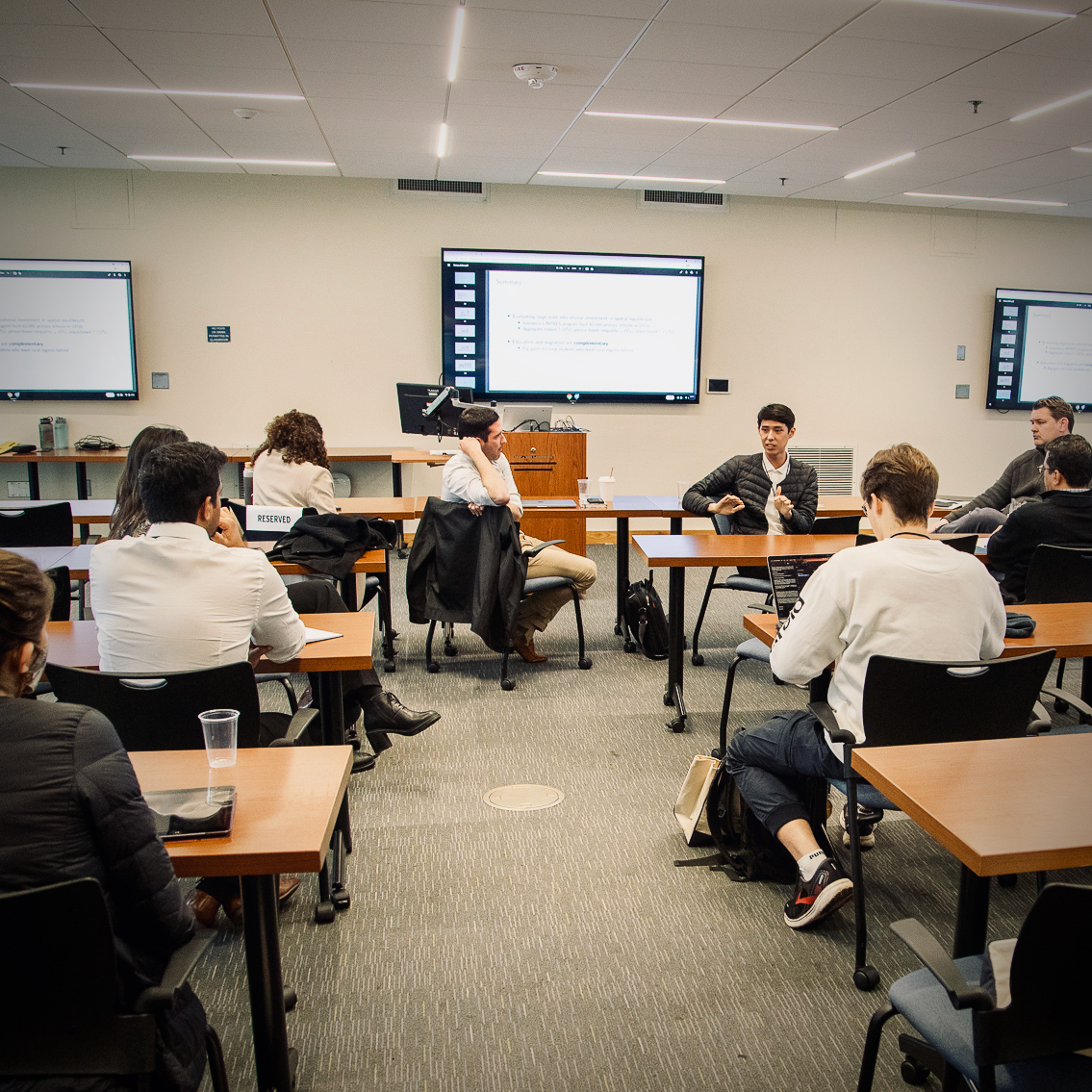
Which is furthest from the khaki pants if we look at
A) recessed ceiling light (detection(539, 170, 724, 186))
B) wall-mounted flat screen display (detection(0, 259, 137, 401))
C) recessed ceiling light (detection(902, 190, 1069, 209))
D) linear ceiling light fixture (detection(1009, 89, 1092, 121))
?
recessed ceiling light (detection(902, 190, 1069, 209))

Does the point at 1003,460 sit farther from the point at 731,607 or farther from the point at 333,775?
the point at 333,775

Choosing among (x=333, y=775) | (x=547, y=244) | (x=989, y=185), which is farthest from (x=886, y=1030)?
(x=989, y=185)

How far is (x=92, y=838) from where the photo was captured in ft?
3.39

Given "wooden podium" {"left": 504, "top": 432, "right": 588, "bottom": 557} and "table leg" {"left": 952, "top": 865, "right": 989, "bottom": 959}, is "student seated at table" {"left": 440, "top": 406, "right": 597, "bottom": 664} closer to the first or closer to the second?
"wooden podium" {"left": 504, "top": 432, "right": 588, "bottom": 557}

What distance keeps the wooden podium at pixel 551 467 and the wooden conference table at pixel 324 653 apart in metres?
3.12

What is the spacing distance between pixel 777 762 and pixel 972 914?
0.78m

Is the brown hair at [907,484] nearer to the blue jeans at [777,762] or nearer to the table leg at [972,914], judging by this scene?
the blue jeans at [777,762]

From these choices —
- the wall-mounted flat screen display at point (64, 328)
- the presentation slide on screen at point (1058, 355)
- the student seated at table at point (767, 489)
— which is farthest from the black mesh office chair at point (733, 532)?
the wall-mounted flat screen display at point (64, 328)

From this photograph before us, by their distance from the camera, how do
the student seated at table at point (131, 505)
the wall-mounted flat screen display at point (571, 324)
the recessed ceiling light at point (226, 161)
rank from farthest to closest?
the wall-mounted flat screen display at point (571, 324) < the recessed ceiling light at point (226, 161) < the student seated at table at point (131, 505)

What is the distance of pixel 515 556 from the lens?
3.77 meters

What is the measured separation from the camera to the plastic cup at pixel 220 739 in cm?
141

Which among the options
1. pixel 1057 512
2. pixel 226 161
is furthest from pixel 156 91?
pixel 1057 512

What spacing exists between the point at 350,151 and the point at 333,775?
5.55m

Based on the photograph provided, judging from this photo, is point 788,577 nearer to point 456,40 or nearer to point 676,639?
point 676,639
